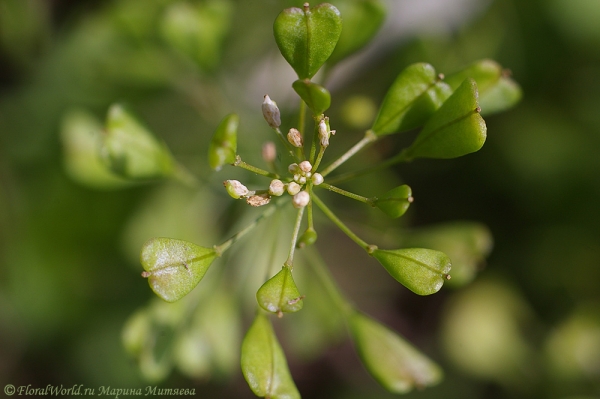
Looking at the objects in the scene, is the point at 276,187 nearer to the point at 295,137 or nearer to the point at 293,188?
the point at 293,188

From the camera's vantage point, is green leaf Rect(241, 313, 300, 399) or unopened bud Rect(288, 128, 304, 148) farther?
green leaf Rect(241, 313, 300, 399)

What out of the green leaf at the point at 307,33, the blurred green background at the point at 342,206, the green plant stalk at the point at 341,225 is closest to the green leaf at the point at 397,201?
the green plant stalk at the point at 341,225

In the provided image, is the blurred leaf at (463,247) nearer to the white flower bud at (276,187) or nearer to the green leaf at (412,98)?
the green leaf at (412,98)

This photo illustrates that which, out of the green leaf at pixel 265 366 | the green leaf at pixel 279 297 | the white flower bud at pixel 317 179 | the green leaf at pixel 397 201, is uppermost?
the green leaf at pixel 397 201

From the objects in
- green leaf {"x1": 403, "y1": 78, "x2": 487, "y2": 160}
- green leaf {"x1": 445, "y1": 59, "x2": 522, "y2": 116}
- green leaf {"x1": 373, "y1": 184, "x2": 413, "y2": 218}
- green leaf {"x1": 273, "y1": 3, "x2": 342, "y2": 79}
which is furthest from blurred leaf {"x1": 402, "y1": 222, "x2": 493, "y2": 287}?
green leaf {"x1": 273, "y1": 3, "x2": 342, "y2": 79}

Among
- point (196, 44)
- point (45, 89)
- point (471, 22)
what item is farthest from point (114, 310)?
point (471, 22)

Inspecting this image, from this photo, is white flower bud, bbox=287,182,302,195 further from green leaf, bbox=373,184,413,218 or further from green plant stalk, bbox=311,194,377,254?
green leaf, bbox=373,184,413,218

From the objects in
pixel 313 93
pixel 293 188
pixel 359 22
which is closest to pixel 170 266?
pixel 293 188
